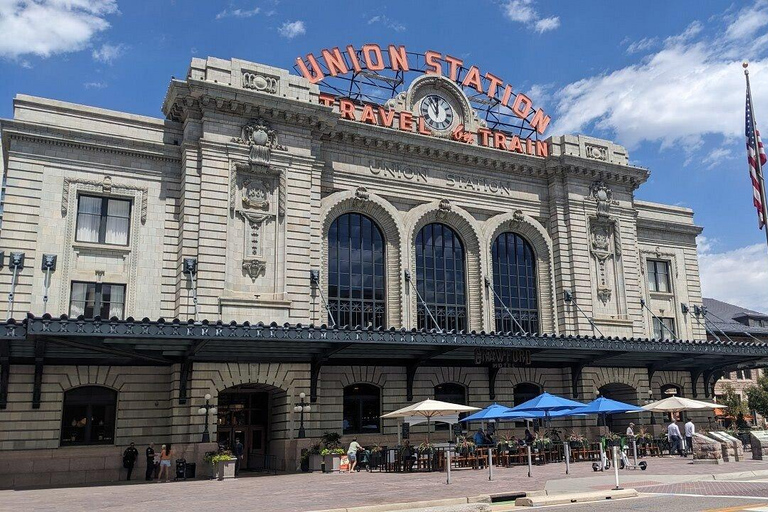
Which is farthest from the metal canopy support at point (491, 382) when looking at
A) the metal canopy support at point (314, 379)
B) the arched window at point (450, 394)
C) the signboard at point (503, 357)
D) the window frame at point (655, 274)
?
the window frame at point (655, 274)

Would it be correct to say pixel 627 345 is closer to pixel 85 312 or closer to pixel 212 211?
pixel 212 211

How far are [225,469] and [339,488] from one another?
745 centimetres

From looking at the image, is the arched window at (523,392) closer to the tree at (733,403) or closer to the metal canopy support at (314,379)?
the metal canopy support at (314,379)

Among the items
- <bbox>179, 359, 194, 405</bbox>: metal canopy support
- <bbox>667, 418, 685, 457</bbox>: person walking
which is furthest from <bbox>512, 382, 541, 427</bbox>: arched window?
<bbox>179, 359, 194, 405</bbox>: metal canopy support

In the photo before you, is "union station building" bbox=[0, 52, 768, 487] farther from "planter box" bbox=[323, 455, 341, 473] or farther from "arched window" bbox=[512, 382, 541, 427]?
"planter box" bbox=[323, 455, 341, 473]

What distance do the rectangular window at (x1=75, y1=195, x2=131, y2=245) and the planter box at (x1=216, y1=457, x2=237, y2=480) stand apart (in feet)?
37.8

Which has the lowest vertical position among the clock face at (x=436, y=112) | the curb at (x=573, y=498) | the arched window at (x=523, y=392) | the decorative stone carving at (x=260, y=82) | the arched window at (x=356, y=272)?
the curb at (x=573, y=498)

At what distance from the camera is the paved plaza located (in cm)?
1877

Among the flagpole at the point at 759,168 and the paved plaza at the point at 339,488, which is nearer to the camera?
the paved plaza at the point at 339,488

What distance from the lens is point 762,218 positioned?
28.6 meters

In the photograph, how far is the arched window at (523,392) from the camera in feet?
135

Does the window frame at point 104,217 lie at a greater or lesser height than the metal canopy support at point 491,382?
greater

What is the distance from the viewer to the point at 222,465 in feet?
92.7

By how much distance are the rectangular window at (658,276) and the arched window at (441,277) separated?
52.0 feet
